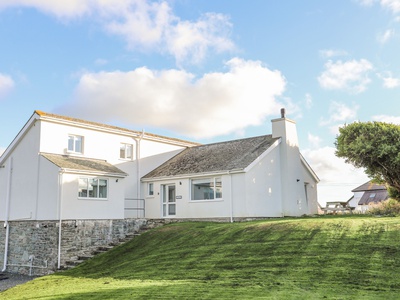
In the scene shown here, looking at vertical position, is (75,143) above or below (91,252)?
above

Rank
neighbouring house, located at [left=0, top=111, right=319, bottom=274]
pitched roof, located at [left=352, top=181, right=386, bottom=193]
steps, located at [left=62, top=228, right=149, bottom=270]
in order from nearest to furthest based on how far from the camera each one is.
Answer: steps, located at [left=62, top=228, right=149, bottom=270] → neighbouring house, located at [left=0, top=111, right=319, bottom=274] → pitched roof, located at [left=352, top=181, right=386, bottom=193]

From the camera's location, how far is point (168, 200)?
86.6 ft

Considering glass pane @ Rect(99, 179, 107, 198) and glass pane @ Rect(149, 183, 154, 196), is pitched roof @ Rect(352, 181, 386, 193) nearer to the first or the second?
glass pane @ Rect(149, 183, 154, 196)

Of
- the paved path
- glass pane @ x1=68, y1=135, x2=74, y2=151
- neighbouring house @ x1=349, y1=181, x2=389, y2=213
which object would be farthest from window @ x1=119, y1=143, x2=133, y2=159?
neighbouring house @ x1=349, y1=181, x2=389, y2=213

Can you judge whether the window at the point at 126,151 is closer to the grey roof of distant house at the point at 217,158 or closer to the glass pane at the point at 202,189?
the grey roof of distant house at the point at 217,158

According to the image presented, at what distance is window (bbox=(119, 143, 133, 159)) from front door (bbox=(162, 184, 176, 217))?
331 cm

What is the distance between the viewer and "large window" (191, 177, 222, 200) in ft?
78.6

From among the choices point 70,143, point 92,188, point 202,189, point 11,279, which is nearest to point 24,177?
point 70,143

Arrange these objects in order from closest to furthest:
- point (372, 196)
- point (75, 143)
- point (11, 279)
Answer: point (11, 279)
point (75, 143)
point (372, 196)

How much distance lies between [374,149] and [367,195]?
43770 millimetres

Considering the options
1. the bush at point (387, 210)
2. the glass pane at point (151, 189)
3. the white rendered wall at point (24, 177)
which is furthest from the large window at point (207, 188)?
the white rendered wall at point (24, 177)

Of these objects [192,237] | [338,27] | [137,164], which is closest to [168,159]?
[137,164]

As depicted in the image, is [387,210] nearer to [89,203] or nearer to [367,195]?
[89,203]

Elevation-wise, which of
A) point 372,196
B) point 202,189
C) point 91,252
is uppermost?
point 372,196
